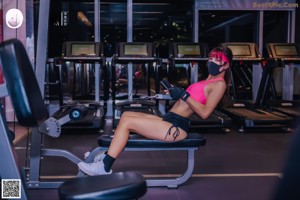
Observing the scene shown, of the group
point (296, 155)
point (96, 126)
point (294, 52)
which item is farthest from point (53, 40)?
point (296, 155)

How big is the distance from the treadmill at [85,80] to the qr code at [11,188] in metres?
3.23

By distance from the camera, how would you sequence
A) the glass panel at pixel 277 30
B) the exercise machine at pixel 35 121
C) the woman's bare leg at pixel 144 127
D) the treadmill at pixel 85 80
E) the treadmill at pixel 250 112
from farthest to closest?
the glass panel at pixel 277 30 < the treadmill at pixel 250 112 < the treadmill at pixel 85 80 < the woman's bare leg at pixel 144 127 < the exercise machine at pixel 35 121

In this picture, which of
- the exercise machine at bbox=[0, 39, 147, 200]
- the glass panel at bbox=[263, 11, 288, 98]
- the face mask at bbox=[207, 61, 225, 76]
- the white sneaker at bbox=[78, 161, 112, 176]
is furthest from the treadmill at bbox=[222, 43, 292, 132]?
the exercise machine at bbox=[0, 39, 147, 200]

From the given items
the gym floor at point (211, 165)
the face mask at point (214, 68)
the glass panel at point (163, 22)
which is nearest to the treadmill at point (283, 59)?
the gym floor at point (211, 165)

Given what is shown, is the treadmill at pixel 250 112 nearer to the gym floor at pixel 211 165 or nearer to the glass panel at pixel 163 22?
the gym floor at pixel 211 165

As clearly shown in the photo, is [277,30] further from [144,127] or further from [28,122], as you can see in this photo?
[28,122]

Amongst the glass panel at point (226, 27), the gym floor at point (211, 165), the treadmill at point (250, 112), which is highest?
the glass panel at point (226, 27)

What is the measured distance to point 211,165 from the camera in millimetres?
4668

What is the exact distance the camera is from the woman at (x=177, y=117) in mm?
3514

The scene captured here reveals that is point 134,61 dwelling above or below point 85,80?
above

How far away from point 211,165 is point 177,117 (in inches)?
46.1

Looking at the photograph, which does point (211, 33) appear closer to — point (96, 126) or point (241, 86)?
point (241, 86)

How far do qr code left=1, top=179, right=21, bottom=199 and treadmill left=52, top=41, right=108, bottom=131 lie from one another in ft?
10.6

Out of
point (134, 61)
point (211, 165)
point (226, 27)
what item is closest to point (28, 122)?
point (211, 165)
